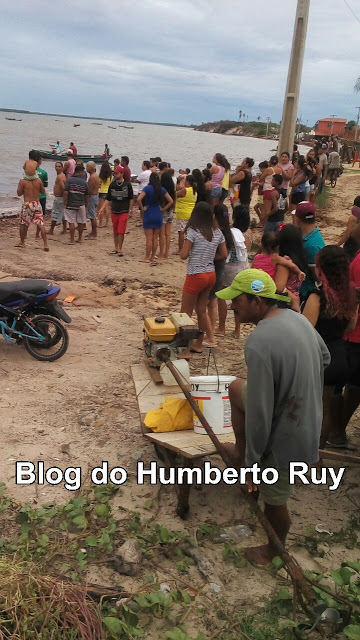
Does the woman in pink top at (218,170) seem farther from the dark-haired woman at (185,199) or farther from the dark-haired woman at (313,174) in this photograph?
the dark-haired woman at (313,174)

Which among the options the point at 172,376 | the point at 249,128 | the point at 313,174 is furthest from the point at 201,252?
the point at 249,128

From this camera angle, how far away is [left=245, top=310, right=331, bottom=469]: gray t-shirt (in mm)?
2834

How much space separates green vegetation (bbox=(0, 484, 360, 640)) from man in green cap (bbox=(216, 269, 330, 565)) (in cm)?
60

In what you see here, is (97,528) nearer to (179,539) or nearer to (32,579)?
(179,539)

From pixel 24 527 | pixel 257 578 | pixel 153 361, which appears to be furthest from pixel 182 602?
pixel 153 361

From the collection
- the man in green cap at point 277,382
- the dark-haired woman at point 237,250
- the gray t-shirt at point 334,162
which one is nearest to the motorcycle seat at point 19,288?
the dark-haired woman at point 237,250

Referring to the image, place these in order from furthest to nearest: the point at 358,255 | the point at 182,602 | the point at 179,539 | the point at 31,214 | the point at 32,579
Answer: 1. the point at 31,214
2. the point at 358,255
3. the point at 179,539
4. the point at 182,602
5. the point at 32,579

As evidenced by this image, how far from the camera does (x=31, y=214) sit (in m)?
10.9

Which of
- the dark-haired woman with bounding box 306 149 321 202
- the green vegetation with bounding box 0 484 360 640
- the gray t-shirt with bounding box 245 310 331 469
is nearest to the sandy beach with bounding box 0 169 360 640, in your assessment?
the green vegetation with bounding box 0 484 360 640

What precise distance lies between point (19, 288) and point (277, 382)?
3.94 meters

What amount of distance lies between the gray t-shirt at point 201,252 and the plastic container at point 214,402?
2137 millimetres

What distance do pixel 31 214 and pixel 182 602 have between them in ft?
29.6

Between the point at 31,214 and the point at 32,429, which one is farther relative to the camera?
the point at 31,214

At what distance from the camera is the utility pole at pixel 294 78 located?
14.0 metres
